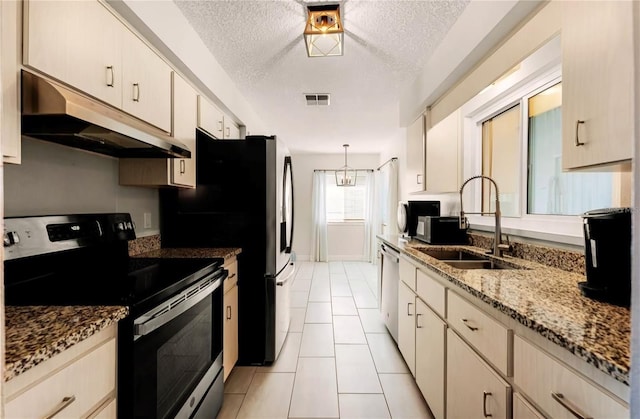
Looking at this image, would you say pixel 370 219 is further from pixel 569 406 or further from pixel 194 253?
pixel 569 406

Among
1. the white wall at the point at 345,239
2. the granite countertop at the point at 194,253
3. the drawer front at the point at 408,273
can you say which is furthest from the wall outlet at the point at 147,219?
the white wall at the point at 345,239

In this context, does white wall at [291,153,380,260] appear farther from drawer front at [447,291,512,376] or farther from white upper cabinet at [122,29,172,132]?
drawer front at [447,291,512,376]

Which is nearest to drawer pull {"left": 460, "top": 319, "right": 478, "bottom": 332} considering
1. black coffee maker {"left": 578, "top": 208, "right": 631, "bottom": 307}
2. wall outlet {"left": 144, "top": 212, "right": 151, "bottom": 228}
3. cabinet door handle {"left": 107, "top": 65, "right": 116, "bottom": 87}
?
black coffee maker {"left": 578, "top": 208, "right": 631, "bottom": 307}

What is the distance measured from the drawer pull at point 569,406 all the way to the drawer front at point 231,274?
174 cm

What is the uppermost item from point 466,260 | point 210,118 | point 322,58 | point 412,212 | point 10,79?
point 322,58

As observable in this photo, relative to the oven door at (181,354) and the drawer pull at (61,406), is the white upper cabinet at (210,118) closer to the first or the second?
the oven door at (181,354)

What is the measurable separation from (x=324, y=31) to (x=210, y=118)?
1.16 m

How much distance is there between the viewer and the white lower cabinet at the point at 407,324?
6.43 feet

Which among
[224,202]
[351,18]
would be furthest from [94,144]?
[351,18]

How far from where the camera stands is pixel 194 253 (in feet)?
6.61

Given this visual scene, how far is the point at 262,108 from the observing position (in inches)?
144

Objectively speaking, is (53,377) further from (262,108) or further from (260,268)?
(262,108)

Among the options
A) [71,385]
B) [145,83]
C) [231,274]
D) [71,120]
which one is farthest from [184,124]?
[71,385]

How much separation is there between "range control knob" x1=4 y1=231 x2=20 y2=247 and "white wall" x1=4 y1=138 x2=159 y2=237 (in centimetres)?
15
